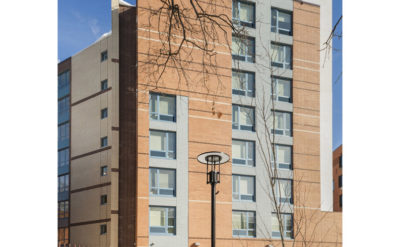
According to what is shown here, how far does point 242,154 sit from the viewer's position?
19.1ft

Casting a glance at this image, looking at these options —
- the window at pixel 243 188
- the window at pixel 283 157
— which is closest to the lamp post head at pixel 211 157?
the window at pixel 243 188

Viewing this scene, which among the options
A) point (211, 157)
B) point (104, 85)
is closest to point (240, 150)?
point (211, 157)

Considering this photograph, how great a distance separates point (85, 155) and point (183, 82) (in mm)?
1153

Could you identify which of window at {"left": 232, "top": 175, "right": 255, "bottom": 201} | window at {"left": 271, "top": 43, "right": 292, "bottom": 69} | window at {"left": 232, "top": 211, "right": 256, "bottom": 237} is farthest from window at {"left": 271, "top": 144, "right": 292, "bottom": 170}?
window at {"left": 271, "top": 43, "right": 292, "bottom": 69}

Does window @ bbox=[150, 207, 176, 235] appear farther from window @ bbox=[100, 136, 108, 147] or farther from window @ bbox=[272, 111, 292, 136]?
window @ bbox=[272, 111, 292, 136]

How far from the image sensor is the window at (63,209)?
16.0 feet

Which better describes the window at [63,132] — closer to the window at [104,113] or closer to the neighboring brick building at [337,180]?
the window at [104,113]

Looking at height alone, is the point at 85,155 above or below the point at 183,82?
below

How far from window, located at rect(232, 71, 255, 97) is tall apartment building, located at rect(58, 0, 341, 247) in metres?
0.01
